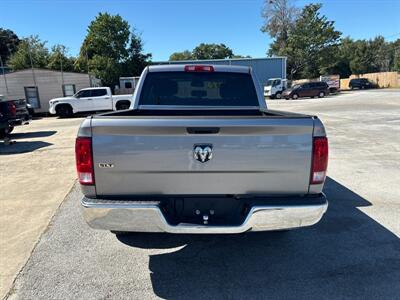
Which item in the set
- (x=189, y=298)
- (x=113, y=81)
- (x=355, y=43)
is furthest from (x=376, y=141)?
(x=355, y=43)

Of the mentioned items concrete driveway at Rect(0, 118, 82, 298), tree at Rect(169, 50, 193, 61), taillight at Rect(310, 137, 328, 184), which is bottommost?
concrete driveway at Rect(0, 118, 82, 298)

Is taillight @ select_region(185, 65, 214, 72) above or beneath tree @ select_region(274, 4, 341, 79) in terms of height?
Answer: beneath

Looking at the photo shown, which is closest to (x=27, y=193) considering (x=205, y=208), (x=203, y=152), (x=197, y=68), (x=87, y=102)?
(x=197, y=68)

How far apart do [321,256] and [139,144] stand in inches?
94.1

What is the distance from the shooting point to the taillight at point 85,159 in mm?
2936

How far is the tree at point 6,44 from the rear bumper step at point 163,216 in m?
82.1

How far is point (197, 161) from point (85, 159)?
0.96 m

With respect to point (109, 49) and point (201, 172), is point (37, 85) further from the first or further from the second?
point (201, 172)

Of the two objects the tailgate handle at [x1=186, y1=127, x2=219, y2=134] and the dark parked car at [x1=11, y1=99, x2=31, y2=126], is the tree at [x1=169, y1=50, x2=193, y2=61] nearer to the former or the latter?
the dark parked car at [x1=11, y1=99, x2=31, y2=126]

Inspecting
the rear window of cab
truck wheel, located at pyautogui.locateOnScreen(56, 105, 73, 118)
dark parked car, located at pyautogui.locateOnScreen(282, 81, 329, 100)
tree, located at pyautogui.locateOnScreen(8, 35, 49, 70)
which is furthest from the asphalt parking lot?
tree, located at pyautogui.locateOnScreen(8, 35, 49, 70)

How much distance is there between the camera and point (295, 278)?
340 cm

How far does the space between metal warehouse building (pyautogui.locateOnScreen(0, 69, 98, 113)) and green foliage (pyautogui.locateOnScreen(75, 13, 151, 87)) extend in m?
13.7

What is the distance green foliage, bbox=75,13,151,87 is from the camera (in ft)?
140

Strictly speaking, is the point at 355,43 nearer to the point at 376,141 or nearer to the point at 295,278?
the point at 376,141
